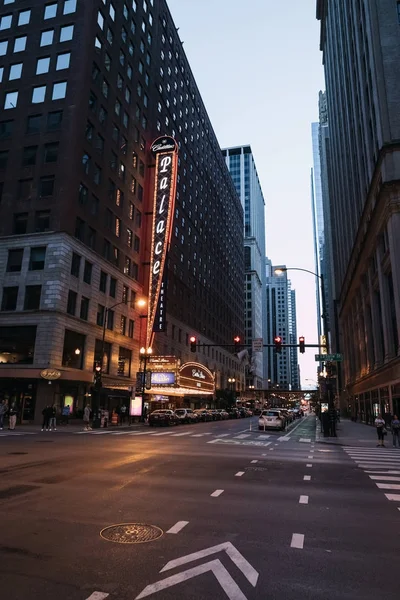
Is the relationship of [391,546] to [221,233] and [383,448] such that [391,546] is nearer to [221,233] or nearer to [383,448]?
[383,448]

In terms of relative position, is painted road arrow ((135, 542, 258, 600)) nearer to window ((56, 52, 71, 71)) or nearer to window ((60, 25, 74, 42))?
window ((56, 52, 71, 71))

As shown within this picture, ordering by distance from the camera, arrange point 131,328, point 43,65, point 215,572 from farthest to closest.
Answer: point 131,328 → point 43,65 → point 215,572

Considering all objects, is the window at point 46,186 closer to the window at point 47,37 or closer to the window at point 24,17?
the window at point 47,37

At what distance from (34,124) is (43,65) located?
746 centimetres

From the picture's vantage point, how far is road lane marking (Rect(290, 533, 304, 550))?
690cm

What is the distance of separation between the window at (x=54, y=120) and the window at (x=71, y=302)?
683 inches

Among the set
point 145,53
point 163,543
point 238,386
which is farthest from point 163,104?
point 238,386

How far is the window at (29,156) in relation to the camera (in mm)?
44844

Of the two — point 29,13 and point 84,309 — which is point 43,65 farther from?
point 84,309

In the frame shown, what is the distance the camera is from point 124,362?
54.3m

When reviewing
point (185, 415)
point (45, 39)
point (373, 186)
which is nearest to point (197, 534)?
point (373, 186)

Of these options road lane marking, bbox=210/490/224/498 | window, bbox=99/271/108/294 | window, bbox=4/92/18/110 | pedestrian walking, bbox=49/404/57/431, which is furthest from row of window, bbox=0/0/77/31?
road lane marking, bbox=210/490/224/498

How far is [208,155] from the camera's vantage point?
108438 mm

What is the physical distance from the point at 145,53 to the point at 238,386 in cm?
9784
